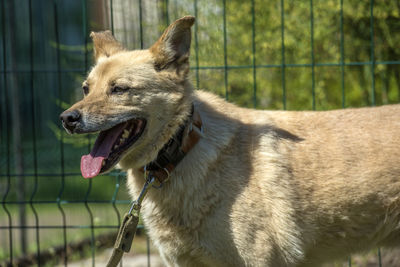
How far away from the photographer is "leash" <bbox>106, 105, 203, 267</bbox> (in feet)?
9.59

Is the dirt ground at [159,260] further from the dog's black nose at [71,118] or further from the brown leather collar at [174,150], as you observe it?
the dog's black nose at [71,118]

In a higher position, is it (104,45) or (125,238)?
(104,45)

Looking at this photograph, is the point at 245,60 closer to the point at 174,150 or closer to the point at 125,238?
the point at 174,150

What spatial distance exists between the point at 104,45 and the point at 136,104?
0.71 meters

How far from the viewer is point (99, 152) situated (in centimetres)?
286

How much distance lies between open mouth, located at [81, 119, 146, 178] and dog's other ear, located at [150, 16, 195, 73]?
1.30ft

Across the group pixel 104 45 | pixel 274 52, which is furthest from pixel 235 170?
pixel 274 52

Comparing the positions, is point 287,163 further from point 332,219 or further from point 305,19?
point 305,19

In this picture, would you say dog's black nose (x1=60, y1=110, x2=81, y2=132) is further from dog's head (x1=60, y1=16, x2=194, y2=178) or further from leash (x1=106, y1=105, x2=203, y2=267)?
leash (x1=106, y1=105, x2=203, y2=267)

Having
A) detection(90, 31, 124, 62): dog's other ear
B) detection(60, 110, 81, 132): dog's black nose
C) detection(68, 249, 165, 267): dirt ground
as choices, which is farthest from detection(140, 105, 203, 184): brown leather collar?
detection(68, 249, 165, 267): dirt ground

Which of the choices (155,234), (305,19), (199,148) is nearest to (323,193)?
(199,148)

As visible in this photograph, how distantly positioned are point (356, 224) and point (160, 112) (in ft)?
4.41

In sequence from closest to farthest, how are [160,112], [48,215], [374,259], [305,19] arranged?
[160,112] < [374,259] < [305,19] < [48,215]

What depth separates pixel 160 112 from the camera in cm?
297
